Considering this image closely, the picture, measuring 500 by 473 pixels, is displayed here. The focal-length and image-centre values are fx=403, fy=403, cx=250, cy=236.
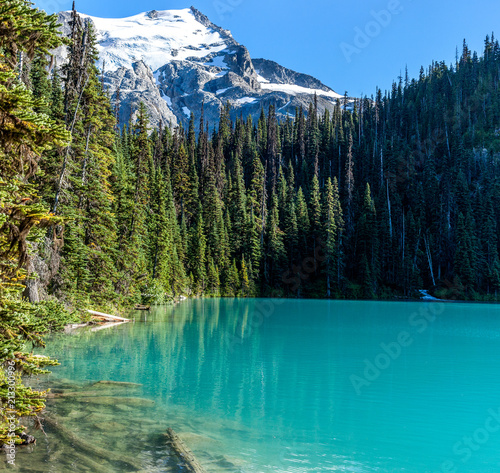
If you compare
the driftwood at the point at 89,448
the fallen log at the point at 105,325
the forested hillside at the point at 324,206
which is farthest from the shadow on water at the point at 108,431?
the forested hillside at the point at 324,206

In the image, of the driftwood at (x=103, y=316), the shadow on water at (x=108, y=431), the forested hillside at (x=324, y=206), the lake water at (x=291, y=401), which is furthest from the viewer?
the forested hillside at (x=324, y=206)

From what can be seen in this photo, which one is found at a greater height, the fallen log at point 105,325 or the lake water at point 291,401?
the lake water at point 291,401

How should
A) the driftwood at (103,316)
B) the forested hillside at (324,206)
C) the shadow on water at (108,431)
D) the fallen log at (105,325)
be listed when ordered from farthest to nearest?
the forested hillside at (324,206) < the driftwood at (103,316) < the fallen log at (105,325) < the shadow on water at (108,431)

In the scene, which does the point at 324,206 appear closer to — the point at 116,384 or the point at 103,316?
the point at 103,316

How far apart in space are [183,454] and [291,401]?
5.05 meters

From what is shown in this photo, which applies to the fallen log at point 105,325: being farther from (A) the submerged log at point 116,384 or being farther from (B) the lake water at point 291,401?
(A) the submerged log at point 116,384

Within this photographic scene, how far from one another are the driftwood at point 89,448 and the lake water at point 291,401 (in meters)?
0.27

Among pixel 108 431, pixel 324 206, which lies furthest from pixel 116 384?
pixel 324 206

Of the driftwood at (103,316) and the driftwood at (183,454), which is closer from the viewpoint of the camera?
the driftwood at (183,454)

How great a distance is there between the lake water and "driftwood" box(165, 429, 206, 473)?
0.23m

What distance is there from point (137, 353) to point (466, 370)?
47.8 feet

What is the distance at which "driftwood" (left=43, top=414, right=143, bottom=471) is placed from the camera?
7.92m

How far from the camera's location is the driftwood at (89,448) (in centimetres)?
792

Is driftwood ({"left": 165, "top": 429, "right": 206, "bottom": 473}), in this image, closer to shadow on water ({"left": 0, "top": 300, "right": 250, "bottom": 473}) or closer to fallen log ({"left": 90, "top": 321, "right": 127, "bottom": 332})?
shadow on water ({"left": 0, "top": 300, "right": 250, "bottom": 473})
